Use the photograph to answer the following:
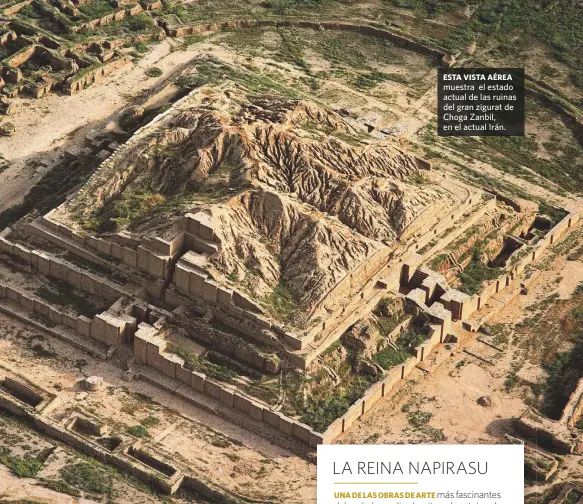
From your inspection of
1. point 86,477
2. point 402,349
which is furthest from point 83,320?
point 402,349

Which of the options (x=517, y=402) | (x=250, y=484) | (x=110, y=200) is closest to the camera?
(x=250, y=484)

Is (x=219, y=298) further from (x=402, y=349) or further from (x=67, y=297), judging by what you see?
(x=402, y=349)

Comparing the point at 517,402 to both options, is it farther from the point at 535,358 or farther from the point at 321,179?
the point at 321,179

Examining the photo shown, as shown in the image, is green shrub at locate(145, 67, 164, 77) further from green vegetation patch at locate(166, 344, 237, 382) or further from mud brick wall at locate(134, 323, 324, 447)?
green vegetation patch at locate(166, 344, 237, 382)

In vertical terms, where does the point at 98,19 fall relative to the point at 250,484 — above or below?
above

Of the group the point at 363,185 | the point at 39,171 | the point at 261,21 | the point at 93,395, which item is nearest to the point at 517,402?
the point at 363,185

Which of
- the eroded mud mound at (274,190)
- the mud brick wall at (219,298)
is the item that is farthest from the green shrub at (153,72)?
the mud brick wall at (219,298)
